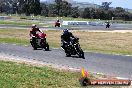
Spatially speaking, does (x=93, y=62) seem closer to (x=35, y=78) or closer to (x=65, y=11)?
(x=35, y=78)

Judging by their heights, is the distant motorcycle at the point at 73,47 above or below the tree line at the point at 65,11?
above

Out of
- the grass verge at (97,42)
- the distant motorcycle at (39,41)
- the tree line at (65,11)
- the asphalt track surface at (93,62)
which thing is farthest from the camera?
the tree line at (65,11)

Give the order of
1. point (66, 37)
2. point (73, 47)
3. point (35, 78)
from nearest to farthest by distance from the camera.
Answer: point (35, 78), point (73, 47), point (66, 37)

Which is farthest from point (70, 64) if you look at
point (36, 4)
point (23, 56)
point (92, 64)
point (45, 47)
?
point (36, 4)

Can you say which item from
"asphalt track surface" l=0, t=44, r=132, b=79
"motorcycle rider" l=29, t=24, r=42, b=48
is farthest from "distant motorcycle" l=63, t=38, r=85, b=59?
"motorcycle rider" l=29, t=24, r=42, b=48

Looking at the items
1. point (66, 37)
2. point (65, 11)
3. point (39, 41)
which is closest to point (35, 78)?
point (66, 37)

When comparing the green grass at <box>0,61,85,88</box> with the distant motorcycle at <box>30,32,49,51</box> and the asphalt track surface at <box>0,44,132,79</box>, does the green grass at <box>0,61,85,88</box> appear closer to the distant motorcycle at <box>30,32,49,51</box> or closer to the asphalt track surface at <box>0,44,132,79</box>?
the asphalt track surface at <box>0,44,132,79</box>

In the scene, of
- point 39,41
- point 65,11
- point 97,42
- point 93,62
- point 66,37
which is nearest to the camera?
point 93,62

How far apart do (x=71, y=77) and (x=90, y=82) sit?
11.9ft

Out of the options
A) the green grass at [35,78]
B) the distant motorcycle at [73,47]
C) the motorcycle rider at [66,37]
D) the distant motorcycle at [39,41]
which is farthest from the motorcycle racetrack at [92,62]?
the distant motorcycle at [39,41]

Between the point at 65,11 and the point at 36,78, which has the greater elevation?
the point at 36,78

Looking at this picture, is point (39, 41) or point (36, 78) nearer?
point (36, 78)

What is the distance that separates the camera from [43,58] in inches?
765

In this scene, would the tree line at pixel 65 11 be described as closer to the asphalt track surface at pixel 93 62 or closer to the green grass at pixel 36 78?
the asphalt track surface at pixel 93 62
